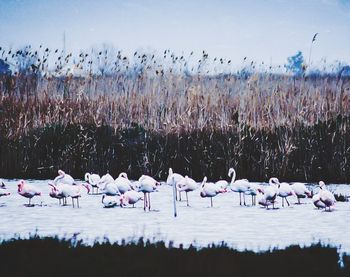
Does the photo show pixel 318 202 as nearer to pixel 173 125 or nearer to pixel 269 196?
pixel 269 196

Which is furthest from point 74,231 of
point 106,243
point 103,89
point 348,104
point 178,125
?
point 348,104

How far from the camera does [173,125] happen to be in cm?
911

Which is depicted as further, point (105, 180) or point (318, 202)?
point (105, 180)

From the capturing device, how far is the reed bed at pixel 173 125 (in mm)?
8812

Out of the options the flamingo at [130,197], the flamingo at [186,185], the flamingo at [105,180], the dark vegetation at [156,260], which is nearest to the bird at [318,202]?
the flamingo at [186,185]

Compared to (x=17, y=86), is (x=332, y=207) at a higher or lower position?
lower

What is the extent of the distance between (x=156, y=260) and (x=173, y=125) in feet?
18.0

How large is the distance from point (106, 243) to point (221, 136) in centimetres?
503

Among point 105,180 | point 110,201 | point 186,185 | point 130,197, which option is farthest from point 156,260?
point 105,180

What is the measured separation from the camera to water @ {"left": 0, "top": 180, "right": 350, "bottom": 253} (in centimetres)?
464

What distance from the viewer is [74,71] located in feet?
33.8

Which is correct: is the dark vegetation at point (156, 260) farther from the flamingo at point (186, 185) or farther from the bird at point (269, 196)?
the flamingo at point (186, 185)

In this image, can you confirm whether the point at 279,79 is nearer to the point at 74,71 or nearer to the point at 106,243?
the point at 74,71

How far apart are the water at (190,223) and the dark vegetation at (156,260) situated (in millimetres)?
360
